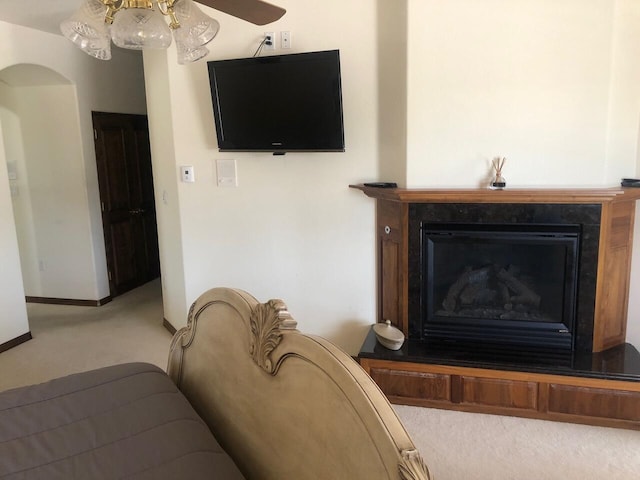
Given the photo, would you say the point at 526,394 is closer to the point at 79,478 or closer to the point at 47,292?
the point at 79,478

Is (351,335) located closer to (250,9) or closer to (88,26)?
(250,9)

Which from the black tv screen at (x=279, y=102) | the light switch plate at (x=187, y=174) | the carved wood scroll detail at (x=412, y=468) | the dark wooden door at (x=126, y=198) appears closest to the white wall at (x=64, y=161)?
the dark wooden door at (x=126, y=198)

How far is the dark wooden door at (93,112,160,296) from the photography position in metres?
5.19

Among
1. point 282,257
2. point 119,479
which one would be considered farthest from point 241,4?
point 282,257

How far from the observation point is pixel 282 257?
3.58 m

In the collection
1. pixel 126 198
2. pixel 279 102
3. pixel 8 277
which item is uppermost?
pixel 279 102

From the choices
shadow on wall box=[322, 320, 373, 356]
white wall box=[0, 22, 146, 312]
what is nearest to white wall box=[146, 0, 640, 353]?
shadow on wall box=[322, 320, 373, 356]

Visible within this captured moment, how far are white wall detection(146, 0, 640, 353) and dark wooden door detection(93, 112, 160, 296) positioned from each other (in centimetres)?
152

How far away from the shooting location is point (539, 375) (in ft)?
9.24

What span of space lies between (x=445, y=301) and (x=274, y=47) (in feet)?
6.33

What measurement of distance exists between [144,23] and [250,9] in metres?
0.36

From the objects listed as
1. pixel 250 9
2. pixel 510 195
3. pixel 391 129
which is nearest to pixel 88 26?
pixel 250 9

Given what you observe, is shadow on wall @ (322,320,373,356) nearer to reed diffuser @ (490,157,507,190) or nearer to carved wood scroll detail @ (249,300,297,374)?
reed diffuser @ (490,157,507,190)

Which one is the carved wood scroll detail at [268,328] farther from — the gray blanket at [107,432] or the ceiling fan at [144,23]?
the ceiling fan at [144,23]
